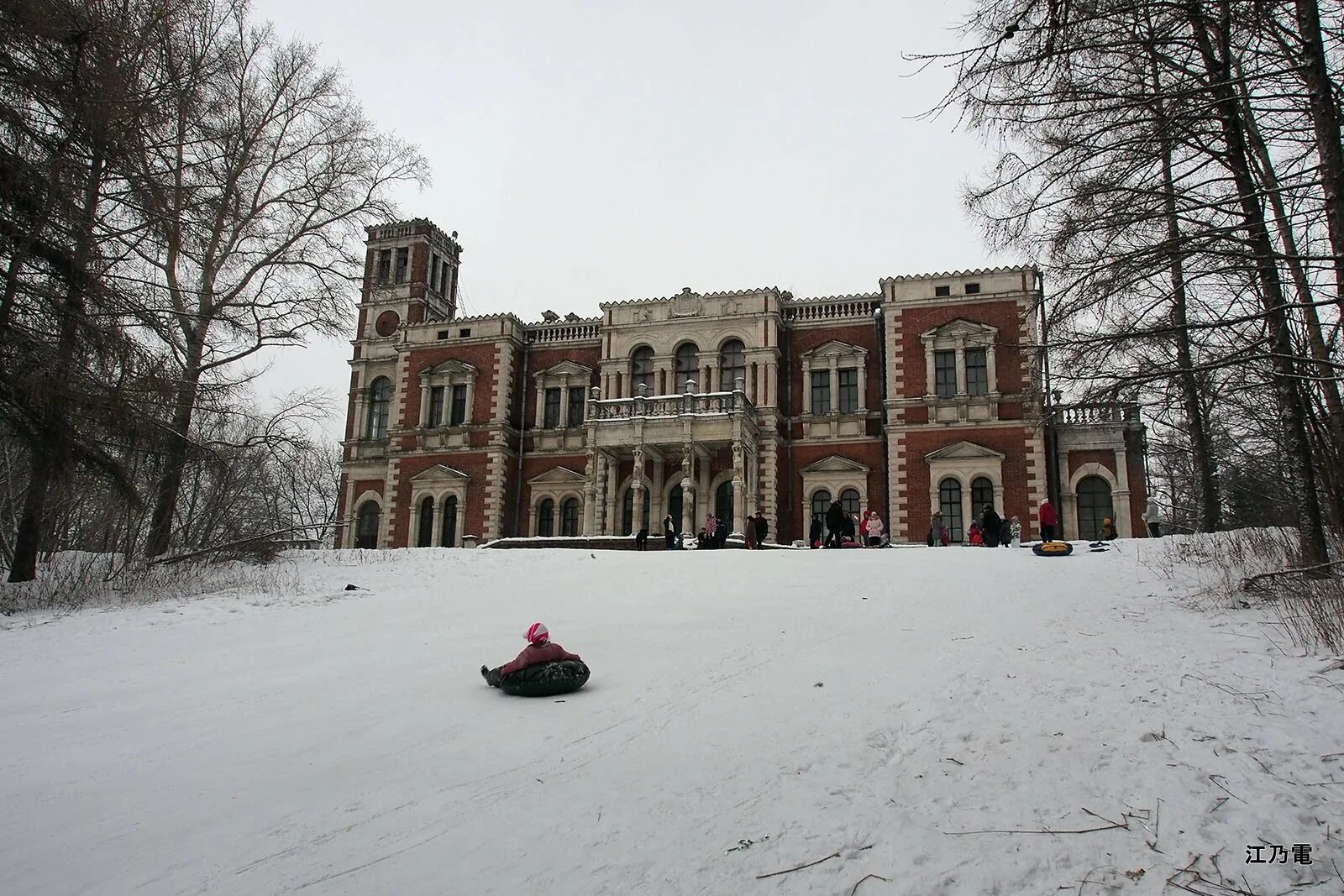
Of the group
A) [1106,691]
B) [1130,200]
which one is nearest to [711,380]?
[1130,200]

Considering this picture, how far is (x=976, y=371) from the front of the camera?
30.1 meters

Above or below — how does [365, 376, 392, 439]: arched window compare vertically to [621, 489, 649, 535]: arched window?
above

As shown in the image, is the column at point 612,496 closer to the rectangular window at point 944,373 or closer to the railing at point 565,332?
the railing at point 565,332

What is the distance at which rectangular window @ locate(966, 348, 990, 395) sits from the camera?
2991 cm

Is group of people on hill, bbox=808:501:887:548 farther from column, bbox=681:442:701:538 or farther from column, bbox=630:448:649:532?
column, bbox=630:448:649:532

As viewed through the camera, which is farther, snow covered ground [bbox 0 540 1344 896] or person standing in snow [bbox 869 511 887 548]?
person standing in snow [bbox 869 511 887 548]

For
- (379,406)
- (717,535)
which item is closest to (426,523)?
(379,406)

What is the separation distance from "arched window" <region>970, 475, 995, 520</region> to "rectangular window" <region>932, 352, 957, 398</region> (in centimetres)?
332

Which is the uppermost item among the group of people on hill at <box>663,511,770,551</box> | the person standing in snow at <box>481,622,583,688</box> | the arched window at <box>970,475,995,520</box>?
the arched window at <box>970,475,995,520</box>

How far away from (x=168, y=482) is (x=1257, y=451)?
71.4ft

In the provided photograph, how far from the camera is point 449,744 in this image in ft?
18.7

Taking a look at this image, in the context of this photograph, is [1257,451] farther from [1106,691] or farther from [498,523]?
[498,523]

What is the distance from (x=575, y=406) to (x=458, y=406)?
5.08 meters

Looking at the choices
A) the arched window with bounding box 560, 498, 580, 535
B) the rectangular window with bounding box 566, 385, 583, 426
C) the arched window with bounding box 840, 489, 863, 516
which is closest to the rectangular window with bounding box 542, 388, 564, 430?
the rectangular window with bounding box 566, 385, 583, 426
